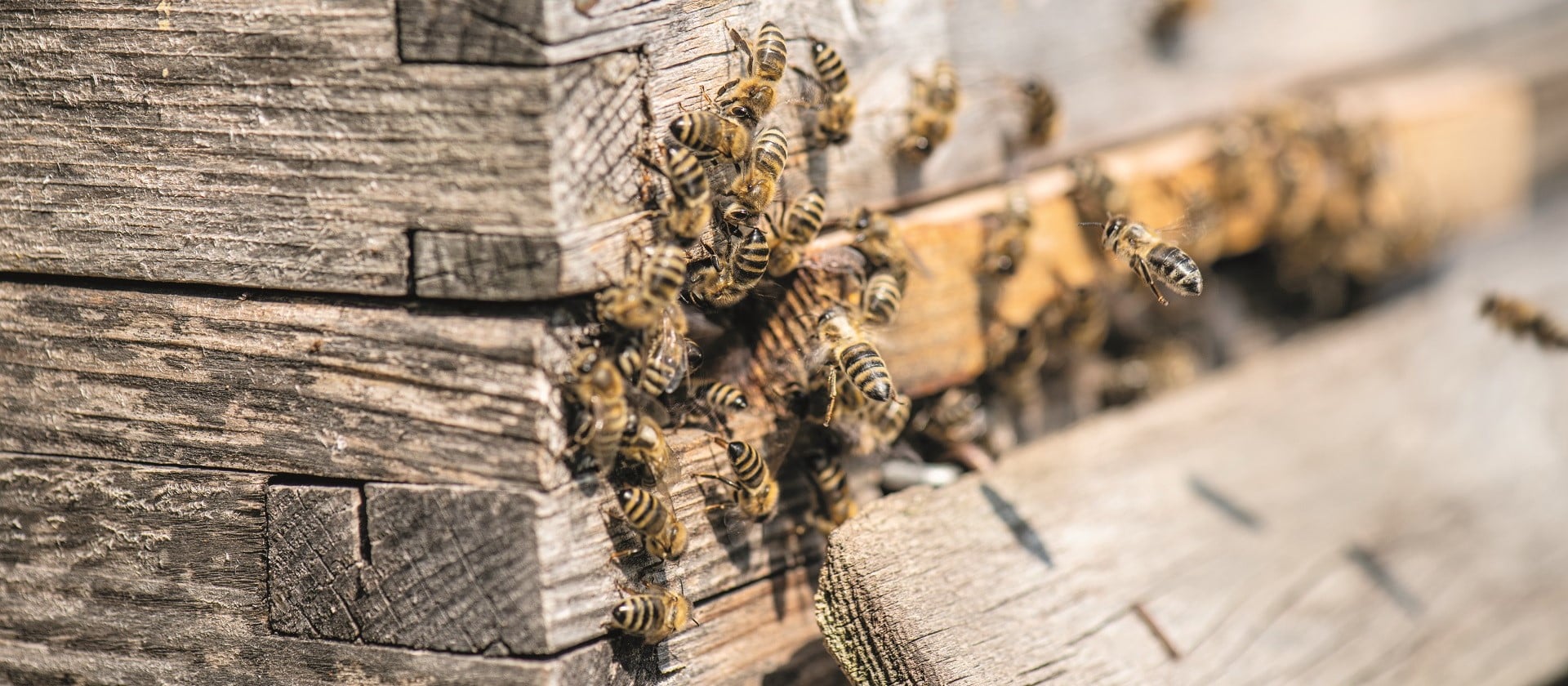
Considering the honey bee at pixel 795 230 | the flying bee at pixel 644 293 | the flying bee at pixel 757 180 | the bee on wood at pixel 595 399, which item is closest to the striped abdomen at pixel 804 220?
the honey bee at pixel 795 230

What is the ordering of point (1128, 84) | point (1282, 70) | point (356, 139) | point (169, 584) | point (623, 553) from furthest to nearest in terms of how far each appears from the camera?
point (1282, 70)
point (1128, 84)
point (169, 584)
point (623, 553)
point (356, 139)

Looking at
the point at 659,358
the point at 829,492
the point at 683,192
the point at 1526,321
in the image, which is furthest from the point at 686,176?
the point at 1526,321

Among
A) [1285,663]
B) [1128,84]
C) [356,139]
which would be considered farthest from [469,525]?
[1128,84]

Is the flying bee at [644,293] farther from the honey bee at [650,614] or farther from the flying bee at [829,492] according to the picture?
the flying bee at [829,492]

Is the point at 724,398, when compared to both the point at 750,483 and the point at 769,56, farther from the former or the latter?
the point at 769,56

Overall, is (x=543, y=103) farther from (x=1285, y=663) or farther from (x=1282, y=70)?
(x=1282, y=70)

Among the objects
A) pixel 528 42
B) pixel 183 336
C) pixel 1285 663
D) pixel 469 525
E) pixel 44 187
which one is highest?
pixel 528 42
